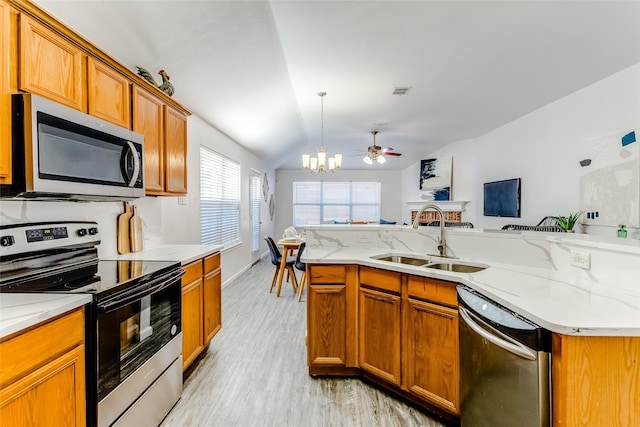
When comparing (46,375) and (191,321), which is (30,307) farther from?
(191,321)

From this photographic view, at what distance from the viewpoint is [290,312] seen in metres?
3.50

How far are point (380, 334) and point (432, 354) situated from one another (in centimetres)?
37

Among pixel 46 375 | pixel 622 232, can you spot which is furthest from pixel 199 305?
pixel 622 232

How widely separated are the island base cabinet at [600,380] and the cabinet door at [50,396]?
1823 mm

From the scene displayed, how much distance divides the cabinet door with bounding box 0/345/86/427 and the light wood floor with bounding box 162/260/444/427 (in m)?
0.76

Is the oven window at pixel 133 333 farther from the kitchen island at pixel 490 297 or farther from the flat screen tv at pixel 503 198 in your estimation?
the flat screen tv at pixel 503 198

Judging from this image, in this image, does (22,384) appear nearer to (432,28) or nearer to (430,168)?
(432,28)

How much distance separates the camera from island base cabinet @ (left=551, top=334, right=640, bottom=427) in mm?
1016

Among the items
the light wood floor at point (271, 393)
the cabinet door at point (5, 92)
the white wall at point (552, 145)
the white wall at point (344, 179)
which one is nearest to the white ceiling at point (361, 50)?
the white wall at point (552, 145)

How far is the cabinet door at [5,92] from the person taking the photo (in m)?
1.19

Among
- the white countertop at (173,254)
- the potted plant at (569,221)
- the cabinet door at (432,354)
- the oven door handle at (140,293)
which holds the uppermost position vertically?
the potted plant at (569,221)

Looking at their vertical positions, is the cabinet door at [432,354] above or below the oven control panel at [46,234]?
below

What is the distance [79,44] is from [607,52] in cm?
435

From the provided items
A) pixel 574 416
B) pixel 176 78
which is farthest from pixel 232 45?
pixel 574 416
